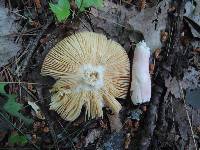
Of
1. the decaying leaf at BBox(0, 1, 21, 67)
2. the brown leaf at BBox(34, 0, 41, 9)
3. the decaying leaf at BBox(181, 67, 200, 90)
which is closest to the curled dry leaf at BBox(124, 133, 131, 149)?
the decaying leaf at BBox(181, 67, 200, 90)

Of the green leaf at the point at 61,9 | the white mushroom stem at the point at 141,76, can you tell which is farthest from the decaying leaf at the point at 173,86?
the green leaf at the point at 61,9

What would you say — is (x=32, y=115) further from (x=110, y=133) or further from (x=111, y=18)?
(x=111, y=18)

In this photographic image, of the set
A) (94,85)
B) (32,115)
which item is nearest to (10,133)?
(32,115)

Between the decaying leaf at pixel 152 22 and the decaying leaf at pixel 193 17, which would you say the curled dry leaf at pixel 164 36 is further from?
the decaying leaf at pixel 193 17

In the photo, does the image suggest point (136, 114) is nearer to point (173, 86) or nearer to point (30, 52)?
point (173, 86)

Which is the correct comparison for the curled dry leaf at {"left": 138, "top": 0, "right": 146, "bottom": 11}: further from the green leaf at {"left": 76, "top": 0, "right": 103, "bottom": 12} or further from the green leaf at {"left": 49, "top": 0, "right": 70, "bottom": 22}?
the green leaf at {"left": 49, "top": 0, "right": 70, "bottom": 22}

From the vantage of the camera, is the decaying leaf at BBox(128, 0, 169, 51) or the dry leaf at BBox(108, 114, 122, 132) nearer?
the dry leaf at BBox(108, 114, 122, 132)

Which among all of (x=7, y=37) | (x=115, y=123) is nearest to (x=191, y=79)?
(x=115, y=123)
